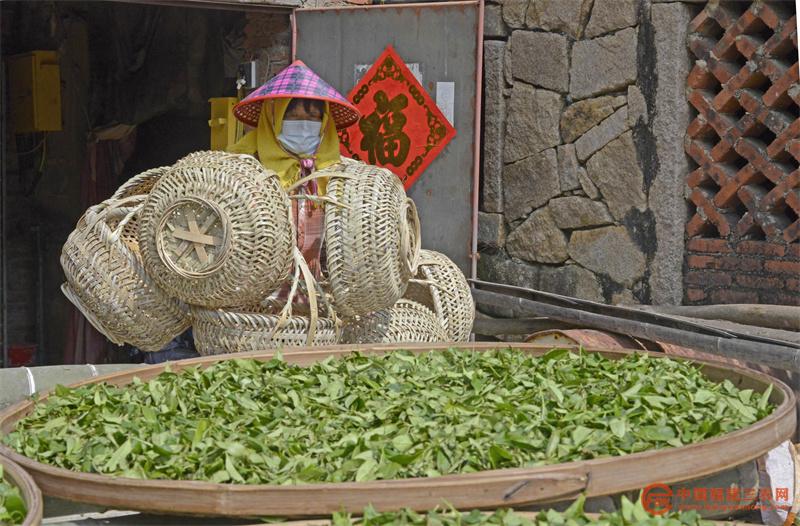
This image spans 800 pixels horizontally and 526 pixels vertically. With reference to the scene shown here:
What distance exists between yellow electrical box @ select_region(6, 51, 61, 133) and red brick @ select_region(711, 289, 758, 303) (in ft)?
13.1

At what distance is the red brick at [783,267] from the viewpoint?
4293mm

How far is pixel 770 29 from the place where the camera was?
4512 millimetres

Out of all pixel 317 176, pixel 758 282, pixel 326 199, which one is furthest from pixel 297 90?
pixel 758 282

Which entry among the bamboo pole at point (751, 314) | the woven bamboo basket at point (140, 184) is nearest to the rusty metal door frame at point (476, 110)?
the bamboo pole at point (751, 314)

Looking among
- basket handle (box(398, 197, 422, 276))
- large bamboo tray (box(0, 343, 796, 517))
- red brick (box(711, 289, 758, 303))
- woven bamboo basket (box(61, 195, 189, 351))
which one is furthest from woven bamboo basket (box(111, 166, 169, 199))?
red brick (box(711, 289, 758, 303))

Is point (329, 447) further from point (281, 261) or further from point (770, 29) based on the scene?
point (770, 29)

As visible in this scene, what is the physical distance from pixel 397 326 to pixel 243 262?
0.73m

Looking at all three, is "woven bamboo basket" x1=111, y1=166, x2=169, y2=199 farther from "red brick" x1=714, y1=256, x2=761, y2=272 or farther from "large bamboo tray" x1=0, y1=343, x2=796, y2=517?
"red brick" x1=714, y1=256, x2=761, y2=272

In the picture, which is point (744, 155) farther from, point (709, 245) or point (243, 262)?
point (243, 262)

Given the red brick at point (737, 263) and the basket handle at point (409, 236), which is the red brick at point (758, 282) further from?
the basket handle at point (409, 236)

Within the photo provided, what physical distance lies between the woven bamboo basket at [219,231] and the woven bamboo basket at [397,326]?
16.2 inches

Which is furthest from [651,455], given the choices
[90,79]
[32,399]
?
[90,79]

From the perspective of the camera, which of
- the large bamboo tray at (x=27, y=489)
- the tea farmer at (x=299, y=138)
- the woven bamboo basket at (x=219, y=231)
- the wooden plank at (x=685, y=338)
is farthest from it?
the tea farmer at (x=299, y=138)

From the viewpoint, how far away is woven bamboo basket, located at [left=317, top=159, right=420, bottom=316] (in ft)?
11.9
